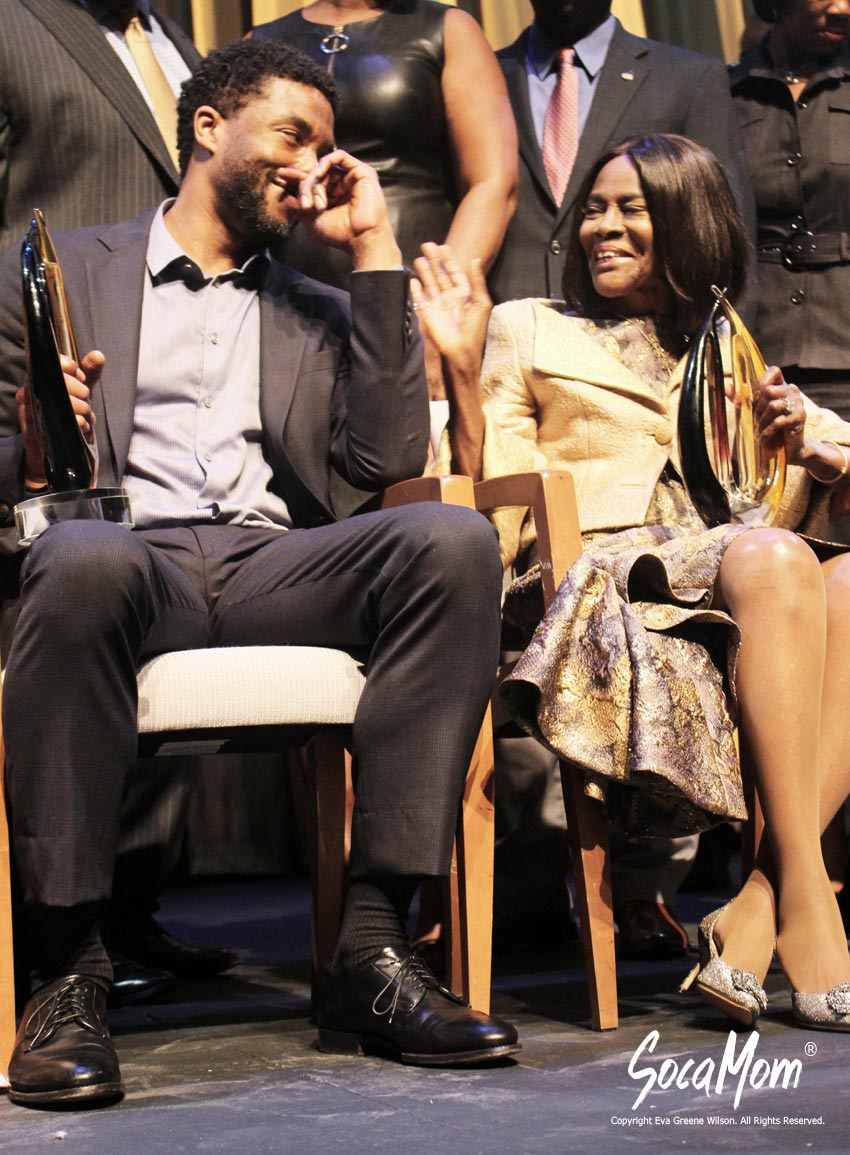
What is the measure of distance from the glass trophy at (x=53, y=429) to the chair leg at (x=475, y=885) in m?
0.51

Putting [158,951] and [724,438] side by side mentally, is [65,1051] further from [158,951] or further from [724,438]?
[724,438]

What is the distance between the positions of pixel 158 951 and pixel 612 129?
170 cm

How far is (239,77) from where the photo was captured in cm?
218

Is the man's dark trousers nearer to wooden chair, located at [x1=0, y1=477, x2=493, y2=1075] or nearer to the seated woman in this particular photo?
wooden chair, located at [x1=0, y1=477, x2=493, y2=1075]

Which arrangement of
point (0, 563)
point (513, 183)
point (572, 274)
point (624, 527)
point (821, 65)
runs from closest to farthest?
point (0, 563), point (624, 527), point (572, 274), point (513, 183), point (821, 65)

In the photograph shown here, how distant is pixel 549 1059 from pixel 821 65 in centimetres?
216

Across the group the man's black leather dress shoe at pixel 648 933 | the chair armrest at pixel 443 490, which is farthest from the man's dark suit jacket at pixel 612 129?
the man's black leather dress shoe at pixel 648 933

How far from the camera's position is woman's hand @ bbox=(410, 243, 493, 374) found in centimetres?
213

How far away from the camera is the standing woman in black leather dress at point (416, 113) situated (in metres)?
2.75

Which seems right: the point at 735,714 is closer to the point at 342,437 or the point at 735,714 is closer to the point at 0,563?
the point at 342,437

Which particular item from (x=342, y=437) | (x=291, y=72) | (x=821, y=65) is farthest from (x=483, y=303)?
(x=821, y=65)

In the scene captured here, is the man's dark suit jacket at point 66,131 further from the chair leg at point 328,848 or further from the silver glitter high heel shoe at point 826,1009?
the silver glitter high heel shoe at point 826,1009

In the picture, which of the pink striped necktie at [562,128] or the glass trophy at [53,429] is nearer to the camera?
the glass trophy at [53,429]

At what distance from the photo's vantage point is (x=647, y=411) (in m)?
2.33
